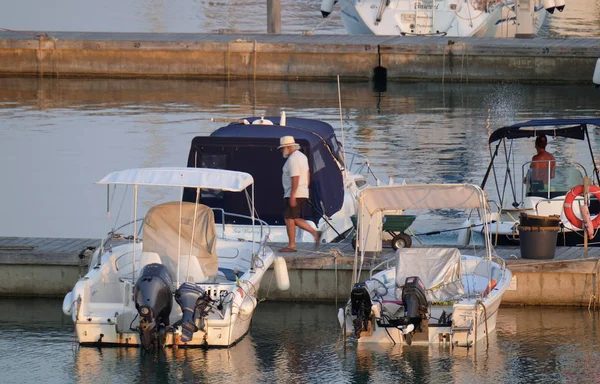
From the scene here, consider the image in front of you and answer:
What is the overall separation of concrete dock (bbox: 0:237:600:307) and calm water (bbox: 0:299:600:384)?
0.31 metres

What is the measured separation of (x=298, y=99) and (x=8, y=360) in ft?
70.6

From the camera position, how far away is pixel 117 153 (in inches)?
1103

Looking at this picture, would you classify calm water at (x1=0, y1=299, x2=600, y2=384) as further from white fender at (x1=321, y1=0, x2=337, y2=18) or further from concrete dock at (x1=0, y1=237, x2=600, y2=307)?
white fender at (x1=321, y1=0, x2=337, y2=18)

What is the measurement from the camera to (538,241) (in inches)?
611

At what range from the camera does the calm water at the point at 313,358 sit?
13.2 metres

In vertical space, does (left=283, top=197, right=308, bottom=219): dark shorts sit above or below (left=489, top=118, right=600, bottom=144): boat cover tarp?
below

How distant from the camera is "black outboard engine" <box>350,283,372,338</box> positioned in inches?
534

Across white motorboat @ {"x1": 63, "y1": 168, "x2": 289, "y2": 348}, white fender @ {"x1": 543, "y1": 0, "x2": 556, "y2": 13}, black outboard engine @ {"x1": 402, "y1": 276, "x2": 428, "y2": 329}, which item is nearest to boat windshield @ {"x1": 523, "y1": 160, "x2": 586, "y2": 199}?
white motorboat @ {"x1": 63, "y1": 168, "x2": 289, "y2": 348}

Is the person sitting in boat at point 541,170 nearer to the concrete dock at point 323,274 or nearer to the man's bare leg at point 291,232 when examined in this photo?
the concrete dock at point 323,274

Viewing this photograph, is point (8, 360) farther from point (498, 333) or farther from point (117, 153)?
point (117, 153)

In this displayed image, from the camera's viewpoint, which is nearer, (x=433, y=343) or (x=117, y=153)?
(x=433, y=343)

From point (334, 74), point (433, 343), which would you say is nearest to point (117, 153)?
point (334, 74)

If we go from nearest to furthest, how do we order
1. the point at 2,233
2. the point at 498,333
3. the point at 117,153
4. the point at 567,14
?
1. the point at 498,333
2. the point at 2,233
3. the point at 117,153
4. the point at 567,14

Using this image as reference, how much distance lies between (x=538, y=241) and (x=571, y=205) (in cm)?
120
